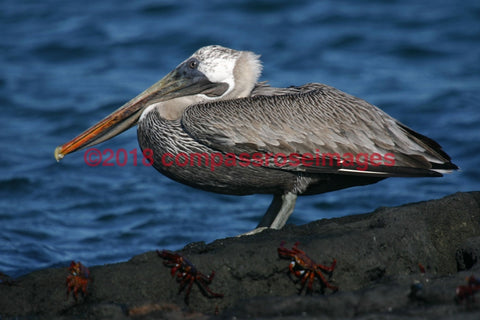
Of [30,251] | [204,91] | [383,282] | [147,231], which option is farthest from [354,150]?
[30,251]

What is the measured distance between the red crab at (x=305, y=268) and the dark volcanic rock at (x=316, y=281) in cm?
5

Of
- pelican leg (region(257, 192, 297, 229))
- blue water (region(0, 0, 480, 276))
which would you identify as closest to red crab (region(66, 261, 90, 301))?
pelican leg (region(257, 192, 297, 229))

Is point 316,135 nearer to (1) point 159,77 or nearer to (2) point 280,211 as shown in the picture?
Result: (2) point 280,211

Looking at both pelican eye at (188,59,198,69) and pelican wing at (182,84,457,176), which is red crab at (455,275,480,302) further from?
pelican eye at (188,59,198,69)

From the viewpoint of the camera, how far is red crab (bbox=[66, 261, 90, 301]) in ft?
13.5

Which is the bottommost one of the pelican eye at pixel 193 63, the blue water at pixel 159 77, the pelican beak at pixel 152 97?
the blue water at pixel 159 77

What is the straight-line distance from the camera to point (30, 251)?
757 cm

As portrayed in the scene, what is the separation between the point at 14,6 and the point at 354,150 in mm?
12822

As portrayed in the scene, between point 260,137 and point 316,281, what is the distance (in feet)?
6.07

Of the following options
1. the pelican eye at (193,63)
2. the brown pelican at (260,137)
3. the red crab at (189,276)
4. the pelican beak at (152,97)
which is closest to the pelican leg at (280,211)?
the brown pelican at (260,137)

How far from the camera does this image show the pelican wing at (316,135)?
5.75 m

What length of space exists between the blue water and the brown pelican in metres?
2.04

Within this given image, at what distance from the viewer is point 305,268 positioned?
420 centimetres

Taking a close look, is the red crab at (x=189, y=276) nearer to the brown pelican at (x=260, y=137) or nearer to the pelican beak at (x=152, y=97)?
the brown pelican at (x=260, y=137)
